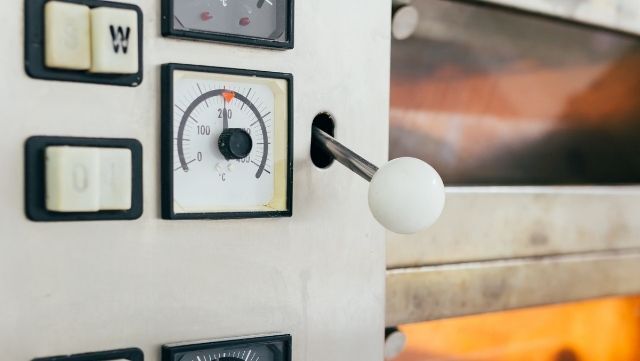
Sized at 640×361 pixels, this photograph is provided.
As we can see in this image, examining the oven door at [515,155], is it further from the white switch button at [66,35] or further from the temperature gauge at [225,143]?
the white switch button at [66,35]

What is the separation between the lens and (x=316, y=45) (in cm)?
77

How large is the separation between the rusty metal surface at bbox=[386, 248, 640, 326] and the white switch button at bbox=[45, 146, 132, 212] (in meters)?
0.35

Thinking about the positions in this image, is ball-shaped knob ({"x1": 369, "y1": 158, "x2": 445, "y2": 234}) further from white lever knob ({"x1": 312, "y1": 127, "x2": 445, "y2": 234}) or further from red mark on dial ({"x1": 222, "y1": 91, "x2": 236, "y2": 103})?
red mark on dial ({"x1": 222, "y1": 91, "x2": 236, "y2": 103})

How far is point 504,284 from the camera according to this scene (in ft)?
3.26

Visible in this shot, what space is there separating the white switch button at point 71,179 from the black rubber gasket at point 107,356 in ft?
0.39

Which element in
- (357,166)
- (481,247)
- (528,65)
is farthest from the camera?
(528,65)

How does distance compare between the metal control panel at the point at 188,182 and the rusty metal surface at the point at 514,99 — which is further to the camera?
the rusty metal surface at the point at 514,99

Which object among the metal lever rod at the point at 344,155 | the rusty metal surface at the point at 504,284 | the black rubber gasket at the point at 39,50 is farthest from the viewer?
the rusty metal surface at the point at 504,284

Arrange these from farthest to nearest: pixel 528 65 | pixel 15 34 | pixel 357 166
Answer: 1. pixel 528 65
2. pixel 357 166
3. pixel 15 34

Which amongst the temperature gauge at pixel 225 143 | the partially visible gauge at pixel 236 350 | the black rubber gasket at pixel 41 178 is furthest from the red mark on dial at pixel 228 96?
the partially visible gauge at pixel 236 350

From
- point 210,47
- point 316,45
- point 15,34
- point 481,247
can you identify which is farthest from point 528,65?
point 15,34

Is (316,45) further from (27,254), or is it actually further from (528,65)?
(528,65)

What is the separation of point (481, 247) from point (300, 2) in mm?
390

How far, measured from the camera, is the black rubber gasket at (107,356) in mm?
626
